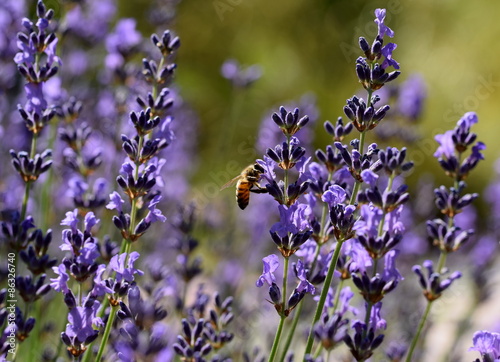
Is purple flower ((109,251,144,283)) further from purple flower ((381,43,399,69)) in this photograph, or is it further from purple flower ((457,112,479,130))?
purple flower ((457,112,479,130))

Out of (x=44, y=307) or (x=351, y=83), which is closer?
(x=44, y=307)

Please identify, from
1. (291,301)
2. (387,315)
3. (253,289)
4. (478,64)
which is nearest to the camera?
(291,301)

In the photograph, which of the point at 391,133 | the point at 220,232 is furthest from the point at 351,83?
the point at 391,133

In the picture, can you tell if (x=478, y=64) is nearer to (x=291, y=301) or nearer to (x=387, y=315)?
(x=387, y=315)

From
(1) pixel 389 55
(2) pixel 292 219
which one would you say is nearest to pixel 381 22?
(1) pixel 389 55

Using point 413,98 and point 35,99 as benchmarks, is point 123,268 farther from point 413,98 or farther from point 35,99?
point 413,98

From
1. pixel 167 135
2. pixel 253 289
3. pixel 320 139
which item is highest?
pixel 320 139

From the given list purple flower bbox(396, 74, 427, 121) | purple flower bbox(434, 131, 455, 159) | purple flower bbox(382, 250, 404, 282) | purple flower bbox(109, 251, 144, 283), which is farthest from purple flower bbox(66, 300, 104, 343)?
purple flower bbox(396, 74, 427, 121)
